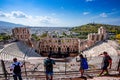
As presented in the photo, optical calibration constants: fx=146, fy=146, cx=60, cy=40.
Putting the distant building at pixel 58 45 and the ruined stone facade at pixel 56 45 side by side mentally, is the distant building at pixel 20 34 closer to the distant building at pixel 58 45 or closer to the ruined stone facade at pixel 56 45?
the distant building at pixel 58 45

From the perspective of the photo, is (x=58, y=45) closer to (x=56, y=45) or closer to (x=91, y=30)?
(x=56, y=45)

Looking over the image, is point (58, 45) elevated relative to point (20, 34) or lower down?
lower down

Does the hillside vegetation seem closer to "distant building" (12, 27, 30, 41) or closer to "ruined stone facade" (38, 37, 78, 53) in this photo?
"ruined stone facade" (38, 37, 78, 53)

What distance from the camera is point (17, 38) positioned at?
162 feet

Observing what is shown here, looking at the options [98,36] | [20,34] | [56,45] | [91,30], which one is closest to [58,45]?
[56,45]

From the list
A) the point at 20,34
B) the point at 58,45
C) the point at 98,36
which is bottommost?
the point at 58,45

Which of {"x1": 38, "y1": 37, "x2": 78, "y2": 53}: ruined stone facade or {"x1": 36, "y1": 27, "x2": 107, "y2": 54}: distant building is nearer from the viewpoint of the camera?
{"x1": 36, "y1": 27, "x2": 107, "y2": 54}: distant building

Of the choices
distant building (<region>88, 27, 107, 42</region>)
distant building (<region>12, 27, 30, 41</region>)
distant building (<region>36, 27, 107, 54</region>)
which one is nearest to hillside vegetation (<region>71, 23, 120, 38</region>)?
distant building (<region>36, 27, 107, 54</region>)

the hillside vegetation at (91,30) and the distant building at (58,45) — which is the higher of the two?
the hillside vegetation at (91,30)

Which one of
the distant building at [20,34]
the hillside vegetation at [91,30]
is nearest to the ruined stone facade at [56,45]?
the distant building at [20,34]

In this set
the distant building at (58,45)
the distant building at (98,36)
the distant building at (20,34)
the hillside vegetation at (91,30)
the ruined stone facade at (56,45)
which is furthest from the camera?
the hillside vegetation at (91,30)

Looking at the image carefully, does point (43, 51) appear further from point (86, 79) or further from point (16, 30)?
point (86, 79)

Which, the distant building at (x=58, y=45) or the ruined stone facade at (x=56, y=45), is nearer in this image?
the distant building at (x=58, y=45)

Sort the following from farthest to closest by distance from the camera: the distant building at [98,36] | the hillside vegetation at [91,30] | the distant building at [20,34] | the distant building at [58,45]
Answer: the hillside vegetation at [91,30] → the distant building at [58,45] → the distant building at [98,36] → the distant building at [20,34]
